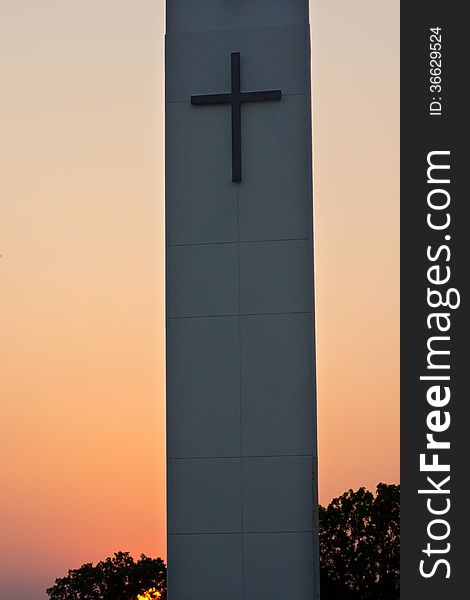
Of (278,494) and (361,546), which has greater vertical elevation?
(278,494)

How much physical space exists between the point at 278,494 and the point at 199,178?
19.1ft

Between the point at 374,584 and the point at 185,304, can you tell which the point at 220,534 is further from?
the point at 374,584

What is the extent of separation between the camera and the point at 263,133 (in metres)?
26.7

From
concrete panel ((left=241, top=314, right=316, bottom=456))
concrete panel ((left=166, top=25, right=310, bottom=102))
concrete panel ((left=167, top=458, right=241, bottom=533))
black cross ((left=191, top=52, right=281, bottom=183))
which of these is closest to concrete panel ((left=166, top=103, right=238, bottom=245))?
black cross ((left=191, top=52, right=281, bottom=183))

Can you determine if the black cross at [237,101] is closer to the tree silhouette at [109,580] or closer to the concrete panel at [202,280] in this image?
the concrete panel at [202,280]

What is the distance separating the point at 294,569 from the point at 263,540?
0.72 metres

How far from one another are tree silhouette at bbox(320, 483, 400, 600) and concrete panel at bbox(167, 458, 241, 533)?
30.8 meters

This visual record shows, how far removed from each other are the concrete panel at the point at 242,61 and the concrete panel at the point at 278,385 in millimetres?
4237

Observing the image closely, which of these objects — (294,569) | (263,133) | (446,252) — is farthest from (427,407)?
(263,133)

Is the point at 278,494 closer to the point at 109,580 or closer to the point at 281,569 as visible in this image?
the point at 281,569

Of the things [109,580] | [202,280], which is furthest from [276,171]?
[109,580]

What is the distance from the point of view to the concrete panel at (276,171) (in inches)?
1032

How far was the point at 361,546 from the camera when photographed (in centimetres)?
5756

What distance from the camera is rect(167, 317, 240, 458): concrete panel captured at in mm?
25922
